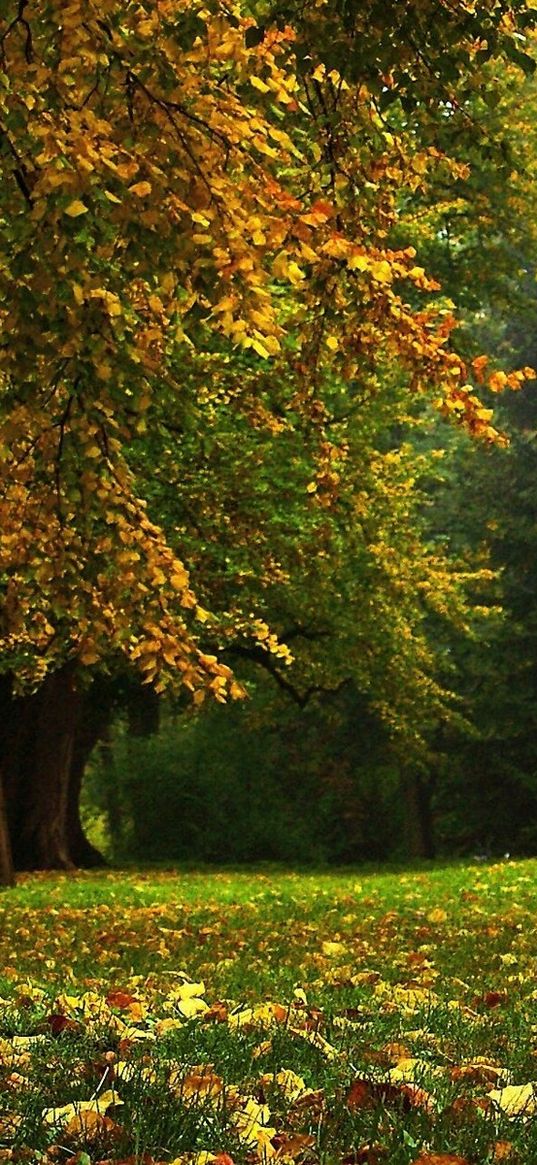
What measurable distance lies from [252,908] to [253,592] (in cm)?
854

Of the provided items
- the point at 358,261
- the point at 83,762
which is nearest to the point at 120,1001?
the point at 358,261

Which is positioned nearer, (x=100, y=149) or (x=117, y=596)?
(x=100, y=149)

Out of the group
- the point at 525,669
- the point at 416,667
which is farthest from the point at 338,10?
the point at 525,669

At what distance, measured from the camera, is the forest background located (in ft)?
18.9

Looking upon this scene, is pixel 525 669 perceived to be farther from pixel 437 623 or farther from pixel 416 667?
pixel 416 667

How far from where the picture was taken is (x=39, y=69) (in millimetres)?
5598

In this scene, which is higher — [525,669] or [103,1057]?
[525,669]

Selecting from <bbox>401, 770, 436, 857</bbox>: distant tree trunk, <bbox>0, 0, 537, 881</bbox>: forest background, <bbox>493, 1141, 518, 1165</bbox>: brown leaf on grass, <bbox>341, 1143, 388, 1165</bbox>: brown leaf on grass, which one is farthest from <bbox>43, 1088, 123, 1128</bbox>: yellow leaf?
<bbox>401, 770, 436, 857</bbox>: distant tree trunk

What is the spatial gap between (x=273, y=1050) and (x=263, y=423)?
1109 centimetres

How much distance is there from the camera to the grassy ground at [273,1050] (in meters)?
3.05

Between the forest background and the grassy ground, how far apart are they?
1.64 metres

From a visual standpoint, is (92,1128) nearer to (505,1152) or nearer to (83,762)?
(505,1152)

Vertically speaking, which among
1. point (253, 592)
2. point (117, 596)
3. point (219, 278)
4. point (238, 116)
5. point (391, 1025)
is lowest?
point (391, 1025)

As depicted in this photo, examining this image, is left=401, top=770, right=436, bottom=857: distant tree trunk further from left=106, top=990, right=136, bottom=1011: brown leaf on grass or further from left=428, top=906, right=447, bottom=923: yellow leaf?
left=106, top=990, right=136, bottom=1011: brown leaf on grass
